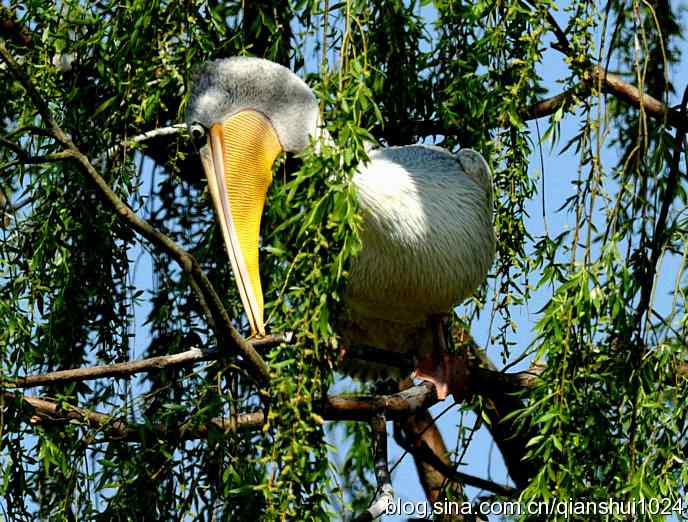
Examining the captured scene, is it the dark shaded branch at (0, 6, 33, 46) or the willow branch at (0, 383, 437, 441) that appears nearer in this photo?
the willow branch at (0, 383, 437, 441)

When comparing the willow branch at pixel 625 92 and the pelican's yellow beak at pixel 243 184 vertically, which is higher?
the willow branch at pixel 625 92

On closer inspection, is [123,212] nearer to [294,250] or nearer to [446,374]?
[294,250]

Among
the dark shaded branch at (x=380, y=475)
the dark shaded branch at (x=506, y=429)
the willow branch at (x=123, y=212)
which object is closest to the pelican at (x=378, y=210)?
the dark shaded branch at (x=506, y=429)

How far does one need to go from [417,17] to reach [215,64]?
78 centimetres

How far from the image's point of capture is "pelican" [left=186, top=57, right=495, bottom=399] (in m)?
4.27

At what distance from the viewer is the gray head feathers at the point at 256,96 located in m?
4.43

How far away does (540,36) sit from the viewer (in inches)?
163

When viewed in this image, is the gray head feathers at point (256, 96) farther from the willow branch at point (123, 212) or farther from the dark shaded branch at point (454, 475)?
the dark shaded branch at point (454, 475)

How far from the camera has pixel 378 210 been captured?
15.0ft

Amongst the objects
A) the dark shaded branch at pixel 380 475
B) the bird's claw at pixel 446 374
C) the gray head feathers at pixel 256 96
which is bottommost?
the dark shaded branch at pixel 380 475

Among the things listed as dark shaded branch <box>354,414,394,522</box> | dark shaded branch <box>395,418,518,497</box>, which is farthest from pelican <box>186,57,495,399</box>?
dark shaded branch <box>354,414,394,522</box>

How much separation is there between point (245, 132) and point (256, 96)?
13cm

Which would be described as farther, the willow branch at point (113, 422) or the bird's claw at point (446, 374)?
the bird's claw at point (446, 374)

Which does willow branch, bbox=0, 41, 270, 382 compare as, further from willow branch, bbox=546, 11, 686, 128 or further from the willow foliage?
willow branch, bbox=546, 11, 686, 128
